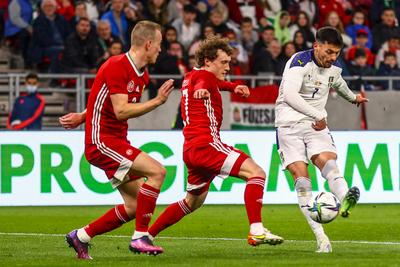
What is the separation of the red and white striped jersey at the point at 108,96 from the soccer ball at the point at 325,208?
1.95 meters

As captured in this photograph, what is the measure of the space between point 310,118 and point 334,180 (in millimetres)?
780

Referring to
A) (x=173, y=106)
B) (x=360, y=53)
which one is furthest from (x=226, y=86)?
(x=360, y=53)

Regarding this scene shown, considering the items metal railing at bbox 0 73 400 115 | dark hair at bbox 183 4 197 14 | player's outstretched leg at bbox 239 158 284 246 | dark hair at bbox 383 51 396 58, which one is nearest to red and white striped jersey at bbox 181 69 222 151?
player's outstretched leg at bbox 239 158 284 246

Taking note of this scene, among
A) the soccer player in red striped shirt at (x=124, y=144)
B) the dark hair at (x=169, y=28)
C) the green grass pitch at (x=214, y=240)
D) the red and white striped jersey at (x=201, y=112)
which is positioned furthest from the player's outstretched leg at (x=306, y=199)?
the dark hair at (x=169, y=28)

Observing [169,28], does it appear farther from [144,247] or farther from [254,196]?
[144,247]

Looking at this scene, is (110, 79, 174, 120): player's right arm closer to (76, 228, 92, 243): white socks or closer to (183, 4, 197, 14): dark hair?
(76, 228, 92, 243): white socks

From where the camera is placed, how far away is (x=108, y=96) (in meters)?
12.2

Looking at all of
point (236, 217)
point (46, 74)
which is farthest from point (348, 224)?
point (46, 74)

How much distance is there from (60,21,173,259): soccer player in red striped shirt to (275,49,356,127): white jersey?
157 cm

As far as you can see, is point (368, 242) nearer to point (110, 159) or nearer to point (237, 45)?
point (110, 159)

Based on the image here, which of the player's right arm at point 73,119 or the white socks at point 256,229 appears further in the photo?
the player's right arm at point 73,119

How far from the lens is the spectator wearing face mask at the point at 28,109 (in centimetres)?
2275

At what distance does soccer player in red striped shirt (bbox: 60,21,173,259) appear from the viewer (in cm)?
1211

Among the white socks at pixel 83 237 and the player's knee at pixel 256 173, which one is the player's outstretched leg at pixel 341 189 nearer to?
the player's knee at pixel 256 173
